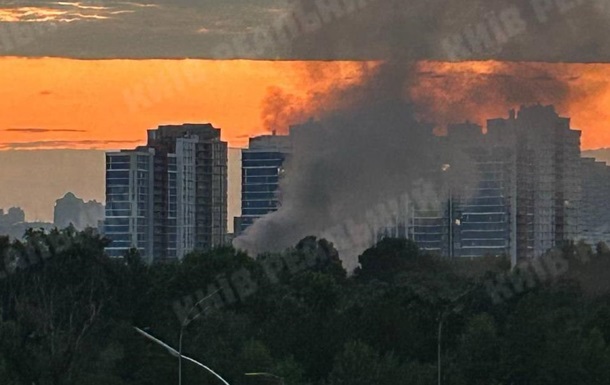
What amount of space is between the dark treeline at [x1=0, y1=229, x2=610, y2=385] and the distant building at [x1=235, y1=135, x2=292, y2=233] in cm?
5359

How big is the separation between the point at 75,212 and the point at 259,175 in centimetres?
2122

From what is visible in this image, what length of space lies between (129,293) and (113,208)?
68.6 m

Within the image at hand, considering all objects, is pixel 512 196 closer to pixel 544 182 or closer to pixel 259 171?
pixel 544 182

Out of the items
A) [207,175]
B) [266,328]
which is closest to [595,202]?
[207,175]

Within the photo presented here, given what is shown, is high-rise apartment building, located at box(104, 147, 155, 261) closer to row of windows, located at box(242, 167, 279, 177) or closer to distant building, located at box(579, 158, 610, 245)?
row of windows, located at box(242, 167, 279, 177)

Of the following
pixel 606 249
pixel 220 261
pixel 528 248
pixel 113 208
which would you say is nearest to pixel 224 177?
pixel 113 208

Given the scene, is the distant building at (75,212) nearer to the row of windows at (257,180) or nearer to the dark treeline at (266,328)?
the row of windows at (257,180)

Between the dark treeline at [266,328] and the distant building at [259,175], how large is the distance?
176 ft

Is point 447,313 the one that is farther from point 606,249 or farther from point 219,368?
point 606,249

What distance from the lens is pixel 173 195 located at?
12694cm

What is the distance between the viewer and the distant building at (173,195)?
125m

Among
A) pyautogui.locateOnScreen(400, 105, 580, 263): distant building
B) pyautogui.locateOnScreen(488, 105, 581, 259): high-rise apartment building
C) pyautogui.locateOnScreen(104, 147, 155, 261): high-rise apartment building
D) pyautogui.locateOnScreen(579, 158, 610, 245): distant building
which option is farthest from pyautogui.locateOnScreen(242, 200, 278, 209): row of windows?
pyautogui.locateOnScreen(579, 158, 610, 245): distant building

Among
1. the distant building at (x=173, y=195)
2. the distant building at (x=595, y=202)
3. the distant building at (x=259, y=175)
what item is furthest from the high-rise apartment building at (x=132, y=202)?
the distant building at (x=595, y=202)

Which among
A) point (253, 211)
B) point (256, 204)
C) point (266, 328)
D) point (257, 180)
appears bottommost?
point (266, 328)
